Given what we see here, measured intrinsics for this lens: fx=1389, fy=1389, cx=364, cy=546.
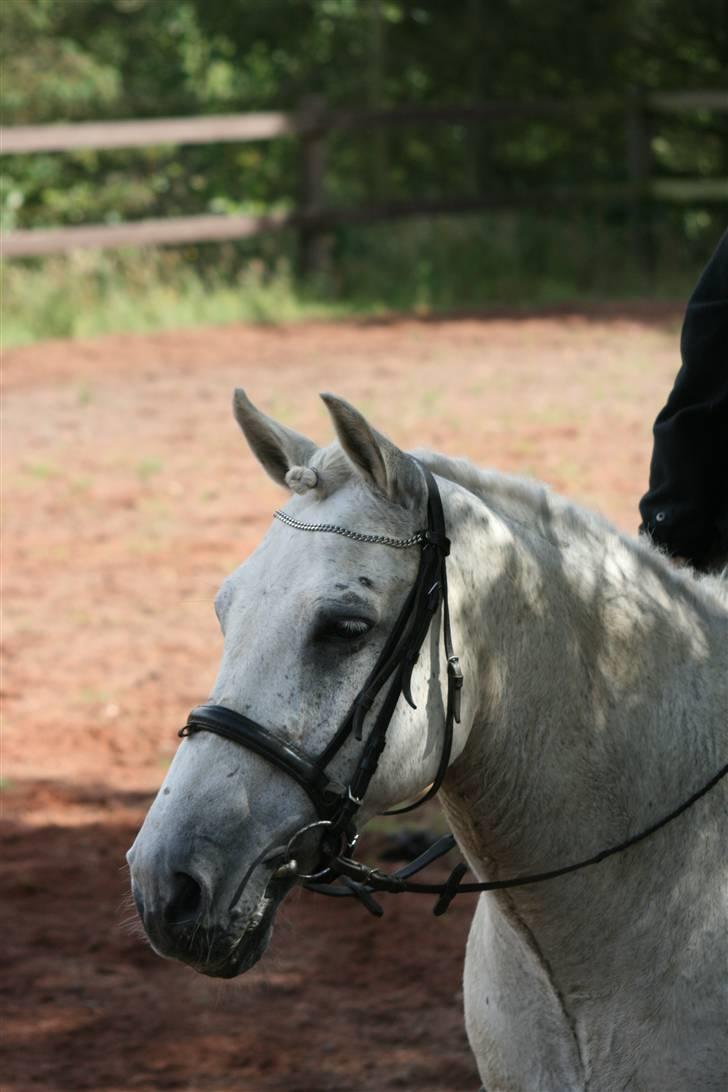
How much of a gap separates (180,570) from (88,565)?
561 mm

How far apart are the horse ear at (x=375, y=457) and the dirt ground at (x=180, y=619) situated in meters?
0.90

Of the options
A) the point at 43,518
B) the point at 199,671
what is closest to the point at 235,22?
the point at 43,518

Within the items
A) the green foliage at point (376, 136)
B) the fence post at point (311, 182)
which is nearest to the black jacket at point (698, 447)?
the green foliage at point (376, 136)

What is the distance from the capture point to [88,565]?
26.2ft

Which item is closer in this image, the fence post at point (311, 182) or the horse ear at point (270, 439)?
the horse ear at point (270, 439)

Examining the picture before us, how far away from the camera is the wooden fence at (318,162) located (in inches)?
558

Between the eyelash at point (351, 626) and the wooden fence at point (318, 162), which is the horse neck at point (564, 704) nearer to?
the eyelash at point (351, 626)

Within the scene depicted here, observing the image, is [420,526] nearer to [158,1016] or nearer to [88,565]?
[158,1016]

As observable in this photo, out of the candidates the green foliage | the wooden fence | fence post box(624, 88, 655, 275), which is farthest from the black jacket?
fence post box(624, 88, 655, 275)

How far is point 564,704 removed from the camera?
248 centimetres

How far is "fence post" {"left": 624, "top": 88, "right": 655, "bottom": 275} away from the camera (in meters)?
18.1

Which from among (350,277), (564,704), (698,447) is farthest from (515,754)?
(350,277)

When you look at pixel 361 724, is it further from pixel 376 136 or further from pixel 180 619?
pixel 376 136

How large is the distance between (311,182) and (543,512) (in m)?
14.3
